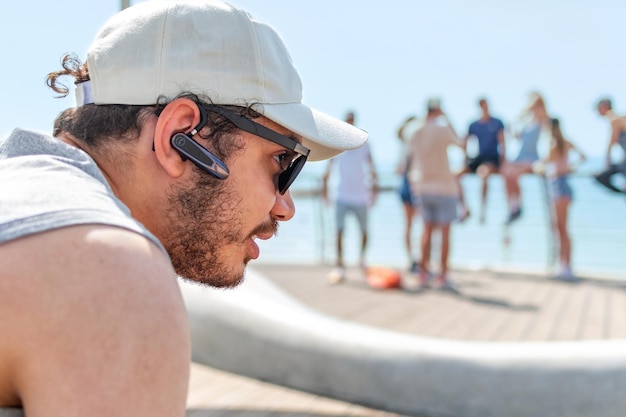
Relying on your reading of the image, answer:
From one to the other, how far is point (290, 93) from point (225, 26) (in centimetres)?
15

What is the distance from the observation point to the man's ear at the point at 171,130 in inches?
37.0

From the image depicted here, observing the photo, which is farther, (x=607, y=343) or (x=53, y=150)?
(x=607, y=343)

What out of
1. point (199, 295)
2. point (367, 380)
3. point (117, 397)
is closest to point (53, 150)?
point (117, 397)

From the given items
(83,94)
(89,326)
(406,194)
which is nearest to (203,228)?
(83,94)

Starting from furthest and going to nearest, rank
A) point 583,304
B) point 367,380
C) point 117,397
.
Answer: point 583,304 → point 367,380 → point 117,397

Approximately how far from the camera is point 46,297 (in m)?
0.58

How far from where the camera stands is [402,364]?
2.81 m

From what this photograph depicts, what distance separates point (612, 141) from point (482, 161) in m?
1.30

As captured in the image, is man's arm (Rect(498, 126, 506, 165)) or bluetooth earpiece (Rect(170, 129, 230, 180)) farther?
man's arm (Rect(498, 126, 506, 165))

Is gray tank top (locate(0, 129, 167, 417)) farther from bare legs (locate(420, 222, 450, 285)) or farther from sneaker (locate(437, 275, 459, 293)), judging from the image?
sneaker (locate(437, 275, 459, 293))

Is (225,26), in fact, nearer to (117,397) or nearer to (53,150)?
(53,150)

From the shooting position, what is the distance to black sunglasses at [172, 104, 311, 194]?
938 millimetres

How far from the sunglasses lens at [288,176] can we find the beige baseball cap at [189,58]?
96 mm

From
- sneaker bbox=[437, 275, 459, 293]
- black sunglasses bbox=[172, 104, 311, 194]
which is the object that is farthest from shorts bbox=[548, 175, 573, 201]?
black sunglasses bbox=[172, 104, 311, 194]
